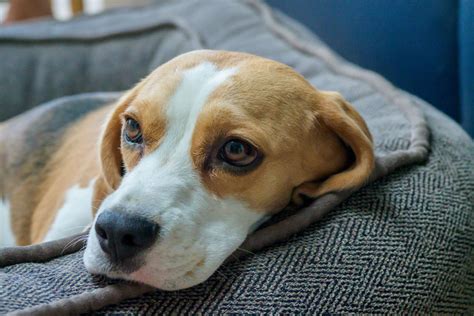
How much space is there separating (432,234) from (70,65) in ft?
7.08

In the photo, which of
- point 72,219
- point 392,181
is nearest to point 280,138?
point 392,181

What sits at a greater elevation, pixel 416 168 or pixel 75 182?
pixel 416 168

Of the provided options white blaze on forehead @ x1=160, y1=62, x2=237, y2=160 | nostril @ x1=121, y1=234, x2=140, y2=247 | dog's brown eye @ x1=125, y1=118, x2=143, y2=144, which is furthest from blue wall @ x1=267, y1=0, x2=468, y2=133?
nostril @ x1=121, y1=234, x2=140, y2=247

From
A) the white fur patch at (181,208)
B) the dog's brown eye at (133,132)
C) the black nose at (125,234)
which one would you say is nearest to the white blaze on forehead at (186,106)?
the white fur patch at (181,208)

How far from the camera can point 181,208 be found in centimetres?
124

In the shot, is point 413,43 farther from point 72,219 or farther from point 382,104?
point 72,219

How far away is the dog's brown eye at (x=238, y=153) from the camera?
4.34 feet

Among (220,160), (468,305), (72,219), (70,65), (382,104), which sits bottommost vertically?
(70,65)

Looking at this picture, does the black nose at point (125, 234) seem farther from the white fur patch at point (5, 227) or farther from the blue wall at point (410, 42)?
the blue wall at point (410, 42)

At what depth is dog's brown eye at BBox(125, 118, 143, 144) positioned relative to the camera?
4.75 ft

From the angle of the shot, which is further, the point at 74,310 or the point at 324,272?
the point at 324,272

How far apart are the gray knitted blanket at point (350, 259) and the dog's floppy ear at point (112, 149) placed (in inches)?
10.4

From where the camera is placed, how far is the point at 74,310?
1.09 m

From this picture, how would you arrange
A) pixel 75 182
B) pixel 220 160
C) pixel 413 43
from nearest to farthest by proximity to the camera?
pixel 220 160, pixel 75 182, pixel 413 43
